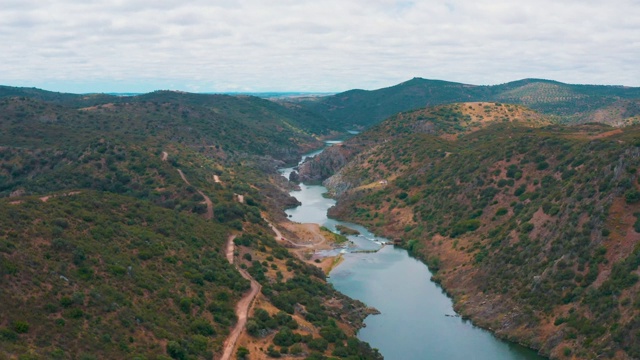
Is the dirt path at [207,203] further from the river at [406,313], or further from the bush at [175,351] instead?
the bush at [175,351]

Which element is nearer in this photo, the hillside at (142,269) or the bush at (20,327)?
the bush at (20,327)

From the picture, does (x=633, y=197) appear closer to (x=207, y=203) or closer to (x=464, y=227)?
A: (x=464, y=227)

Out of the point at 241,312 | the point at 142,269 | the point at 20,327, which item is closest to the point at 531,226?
the point at 241,312

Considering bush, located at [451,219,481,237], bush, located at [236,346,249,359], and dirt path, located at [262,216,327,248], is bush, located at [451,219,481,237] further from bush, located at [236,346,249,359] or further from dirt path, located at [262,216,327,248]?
bush, located at [236,346,249,359]

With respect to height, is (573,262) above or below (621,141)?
below

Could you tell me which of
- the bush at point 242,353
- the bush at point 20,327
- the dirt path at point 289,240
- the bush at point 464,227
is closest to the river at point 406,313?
the dirt path at point 289,240

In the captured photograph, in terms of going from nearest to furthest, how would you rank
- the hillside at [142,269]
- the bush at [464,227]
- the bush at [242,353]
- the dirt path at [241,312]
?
the hillside at [142,269] → the bush at [242,353] → the dirt path at [241,312] → the bush at [464,227]

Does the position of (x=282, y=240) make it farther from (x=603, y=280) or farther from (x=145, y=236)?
(x=603, y=280)

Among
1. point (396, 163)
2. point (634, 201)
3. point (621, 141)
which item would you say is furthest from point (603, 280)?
point (396, 163)
